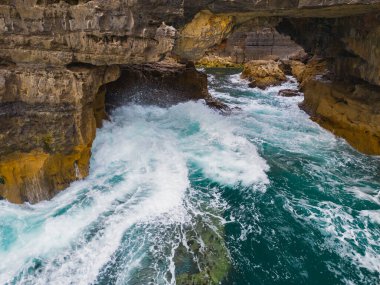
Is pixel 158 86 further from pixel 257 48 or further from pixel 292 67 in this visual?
pixel 257 48

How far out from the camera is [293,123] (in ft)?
50.5

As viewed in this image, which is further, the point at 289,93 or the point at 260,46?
the point at 260,46

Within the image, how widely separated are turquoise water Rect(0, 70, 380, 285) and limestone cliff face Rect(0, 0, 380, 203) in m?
0.91

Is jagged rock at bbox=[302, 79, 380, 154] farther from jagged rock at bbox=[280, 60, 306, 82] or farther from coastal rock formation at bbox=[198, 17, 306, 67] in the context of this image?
coastal rock formation at bbox=[198, 17, 306, 67]

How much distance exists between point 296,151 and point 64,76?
27.4 feet

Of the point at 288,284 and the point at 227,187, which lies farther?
the point at 227,187

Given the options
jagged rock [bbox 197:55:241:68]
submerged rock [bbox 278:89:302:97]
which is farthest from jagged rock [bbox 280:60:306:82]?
jagged rock [bbox 197:55:241:68]

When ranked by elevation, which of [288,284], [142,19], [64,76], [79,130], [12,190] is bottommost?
[288,284]

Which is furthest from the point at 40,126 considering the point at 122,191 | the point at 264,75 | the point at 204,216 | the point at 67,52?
the point at 264,75

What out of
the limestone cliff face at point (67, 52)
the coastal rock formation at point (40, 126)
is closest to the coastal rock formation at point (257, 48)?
the limestone cliff face at point (67, 52)

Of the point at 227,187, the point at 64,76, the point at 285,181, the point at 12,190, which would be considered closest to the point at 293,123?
the point at 285,181

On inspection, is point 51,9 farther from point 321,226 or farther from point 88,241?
point 321,226

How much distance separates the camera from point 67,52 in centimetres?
849

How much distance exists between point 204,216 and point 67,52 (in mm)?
5465
